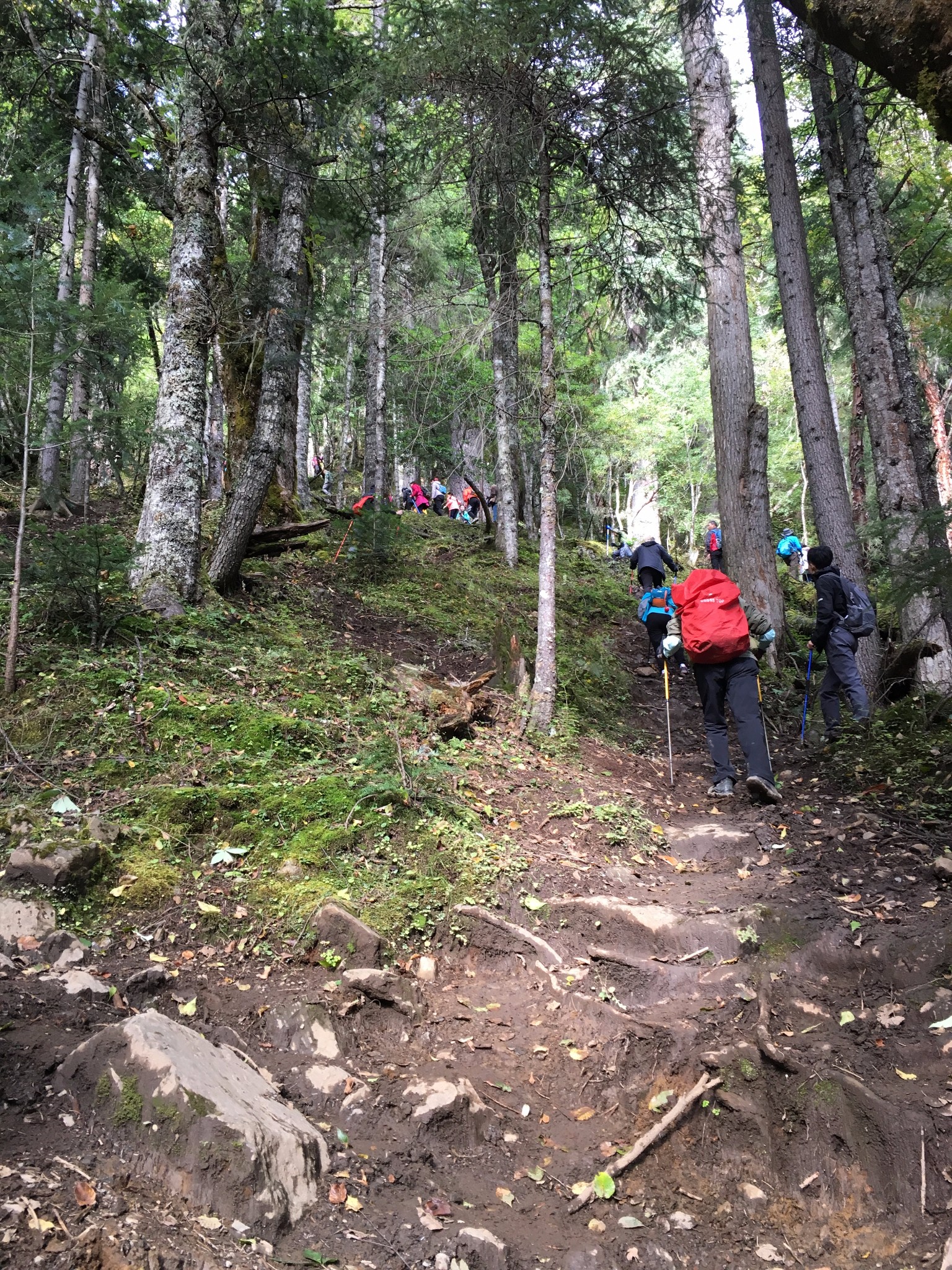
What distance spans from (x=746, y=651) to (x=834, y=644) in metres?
1.49

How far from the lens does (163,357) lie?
7129 mm

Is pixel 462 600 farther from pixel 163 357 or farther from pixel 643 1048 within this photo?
pixel 643 1048

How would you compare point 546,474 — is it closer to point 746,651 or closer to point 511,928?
point 746,651

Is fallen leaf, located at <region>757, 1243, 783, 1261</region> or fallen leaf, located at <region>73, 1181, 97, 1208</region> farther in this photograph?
fallen leaf, located at <region>757, 1243, 783, 1261</region>

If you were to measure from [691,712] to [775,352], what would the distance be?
24.2 m

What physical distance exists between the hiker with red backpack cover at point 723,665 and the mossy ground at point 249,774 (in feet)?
5.39

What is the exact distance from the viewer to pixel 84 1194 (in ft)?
6.37

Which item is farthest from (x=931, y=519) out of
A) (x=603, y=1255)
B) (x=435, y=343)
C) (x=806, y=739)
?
(x=435, y=343)

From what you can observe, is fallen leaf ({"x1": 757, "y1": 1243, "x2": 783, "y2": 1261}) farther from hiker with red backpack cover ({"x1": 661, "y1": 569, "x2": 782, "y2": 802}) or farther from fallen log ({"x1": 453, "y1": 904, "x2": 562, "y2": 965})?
hiker with red backpack cover ({"x1": 661, "y1": 569, "x2": 782, "y2": 802})

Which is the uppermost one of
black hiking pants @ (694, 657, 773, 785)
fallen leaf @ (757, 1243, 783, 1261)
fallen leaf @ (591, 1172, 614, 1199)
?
black hiking pants @ (694, 657, 773, 785)

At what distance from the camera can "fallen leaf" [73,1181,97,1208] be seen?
6.24 ft

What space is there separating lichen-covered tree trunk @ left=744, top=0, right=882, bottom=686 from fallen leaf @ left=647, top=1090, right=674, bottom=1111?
26.3ft

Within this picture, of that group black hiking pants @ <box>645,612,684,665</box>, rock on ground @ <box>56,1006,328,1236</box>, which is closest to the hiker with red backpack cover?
black hiking pants @ <box>645,612,684,665</box>

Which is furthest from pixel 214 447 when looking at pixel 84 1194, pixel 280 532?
pixel 84 1194
